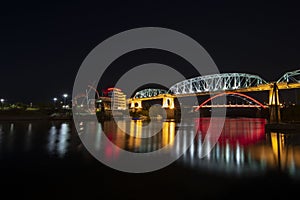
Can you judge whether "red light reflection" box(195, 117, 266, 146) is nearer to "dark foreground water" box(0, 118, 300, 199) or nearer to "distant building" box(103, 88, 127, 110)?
"dark foreground water" box(0, 118, 300, 199)

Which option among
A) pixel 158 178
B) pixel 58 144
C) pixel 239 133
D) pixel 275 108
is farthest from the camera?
pixel 275 108

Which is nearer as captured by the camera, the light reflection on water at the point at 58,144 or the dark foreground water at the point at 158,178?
the dark foreground water at the point at 158,178

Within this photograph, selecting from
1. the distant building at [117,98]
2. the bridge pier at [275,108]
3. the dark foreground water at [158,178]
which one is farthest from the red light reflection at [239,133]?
the distant building at [117,98]

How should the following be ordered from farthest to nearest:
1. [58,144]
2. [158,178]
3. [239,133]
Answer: [239,133] → [58,144] → [158,178]

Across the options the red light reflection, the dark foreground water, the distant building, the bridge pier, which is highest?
the distant building

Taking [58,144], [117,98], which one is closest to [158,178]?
[58,144]

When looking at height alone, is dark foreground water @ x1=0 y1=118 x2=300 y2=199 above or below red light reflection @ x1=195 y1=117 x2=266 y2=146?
below

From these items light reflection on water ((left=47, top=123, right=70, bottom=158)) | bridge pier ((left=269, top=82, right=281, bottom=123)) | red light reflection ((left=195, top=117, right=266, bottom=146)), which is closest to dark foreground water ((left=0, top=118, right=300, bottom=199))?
light reflection on water ((left=47, top=123, right=70, bottom=158))

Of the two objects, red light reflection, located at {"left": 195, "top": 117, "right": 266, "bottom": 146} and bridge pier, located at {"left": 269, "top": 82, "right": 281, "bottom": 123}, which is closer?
red light reflection, located at {"left": 195, "top": 117, "right": 266, "bottom": 146}

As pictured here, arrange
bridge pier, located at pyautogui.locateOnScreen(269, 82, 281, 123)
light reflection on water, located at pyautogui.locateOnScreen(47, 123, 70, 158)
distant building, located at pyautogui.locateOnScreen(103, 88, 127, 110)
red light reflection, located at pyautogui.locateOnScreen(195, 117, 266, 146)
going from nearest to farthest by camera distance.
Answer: light reflection on water, located at pyautogui.locateOnScreen(47, 123, 70, 158), red light reflection, located at pyautogui.locateOnScreen(195, 117, 266, 146), bridge pier, located at pyautogui.locateOnScreen(269, 82, 281, 123), distant building, located at pyautogui.locateOnScreen(103, 88, 127, 110)

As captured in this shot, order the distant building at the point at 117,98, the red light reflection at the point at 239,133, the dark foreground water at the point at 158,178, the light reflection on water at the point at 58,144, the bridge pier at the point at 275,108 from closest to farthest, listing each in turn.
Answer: the dark foreground water at the point at 158,178, the light reflection on water at the point at 58,144, the red light reflection at the point at 239,133, the bridge pier at the point at 275,108, the distant building at the point at 117,98

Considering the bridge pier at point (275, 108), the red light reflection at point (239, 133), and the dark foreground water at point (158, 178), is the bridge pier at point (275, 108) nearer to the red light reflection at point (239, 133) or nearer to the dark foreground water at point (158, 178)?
the red light reflection at point (239, 133)

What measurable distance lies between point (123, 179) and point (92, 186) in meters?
1.11

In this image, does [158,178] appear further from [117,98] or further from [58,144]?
[117,98]
